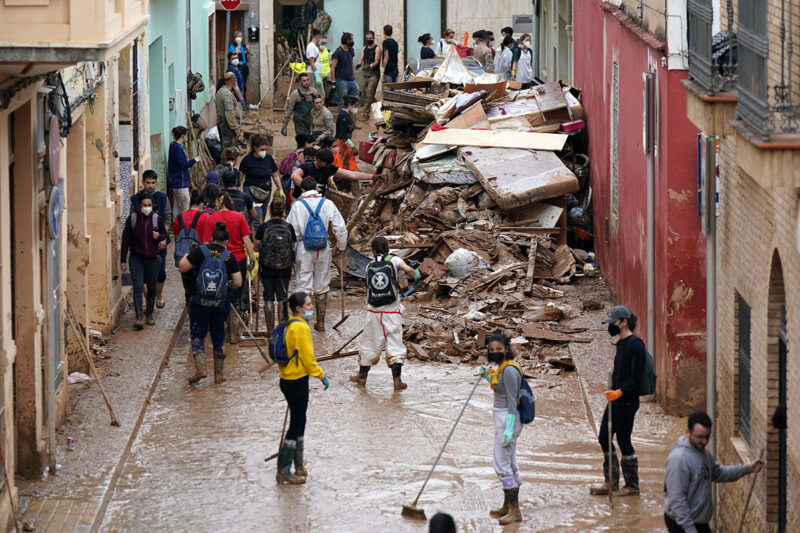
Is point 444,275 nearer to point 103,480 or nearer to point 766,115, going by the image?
point 103,480

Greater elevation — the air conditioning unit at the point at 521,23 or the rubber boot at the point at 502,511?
the air conditioning unit at the point at 521,23

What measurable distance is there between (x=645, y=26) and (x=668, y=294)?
3196mm

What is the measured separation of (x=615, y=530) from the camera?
34.5 ft

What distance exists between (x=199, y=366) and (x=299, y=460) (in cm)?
312

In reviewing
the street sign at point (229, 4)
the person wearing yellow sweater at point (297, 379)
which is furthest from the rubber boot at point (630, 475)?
the street sign at point (229, 4)

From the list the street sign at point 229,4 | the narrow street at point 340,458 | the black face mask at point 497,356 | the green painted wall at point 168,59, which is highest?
the street sign at point 229,4

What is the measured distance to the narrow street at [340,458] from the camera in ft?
35.4

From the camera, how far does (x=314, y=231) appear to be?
16016 mm

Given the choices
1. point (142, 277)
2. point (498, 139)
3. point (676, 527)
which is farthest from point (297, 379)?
point (498, 139)

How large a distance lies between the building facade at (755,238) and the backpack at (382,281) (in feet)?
12.8

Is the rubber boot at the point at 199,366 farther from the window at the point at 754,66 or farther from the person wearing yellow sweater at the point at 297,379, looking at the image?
the window at the point at 754,66

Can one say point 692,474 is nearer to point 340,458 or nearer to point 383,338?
point 340,458

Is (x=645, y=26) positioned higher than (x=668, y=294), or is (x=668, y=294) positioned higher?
(x=645, y=26)

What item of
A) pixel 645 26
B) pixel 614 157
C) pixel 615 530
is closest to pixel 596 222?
pixel 614 157
